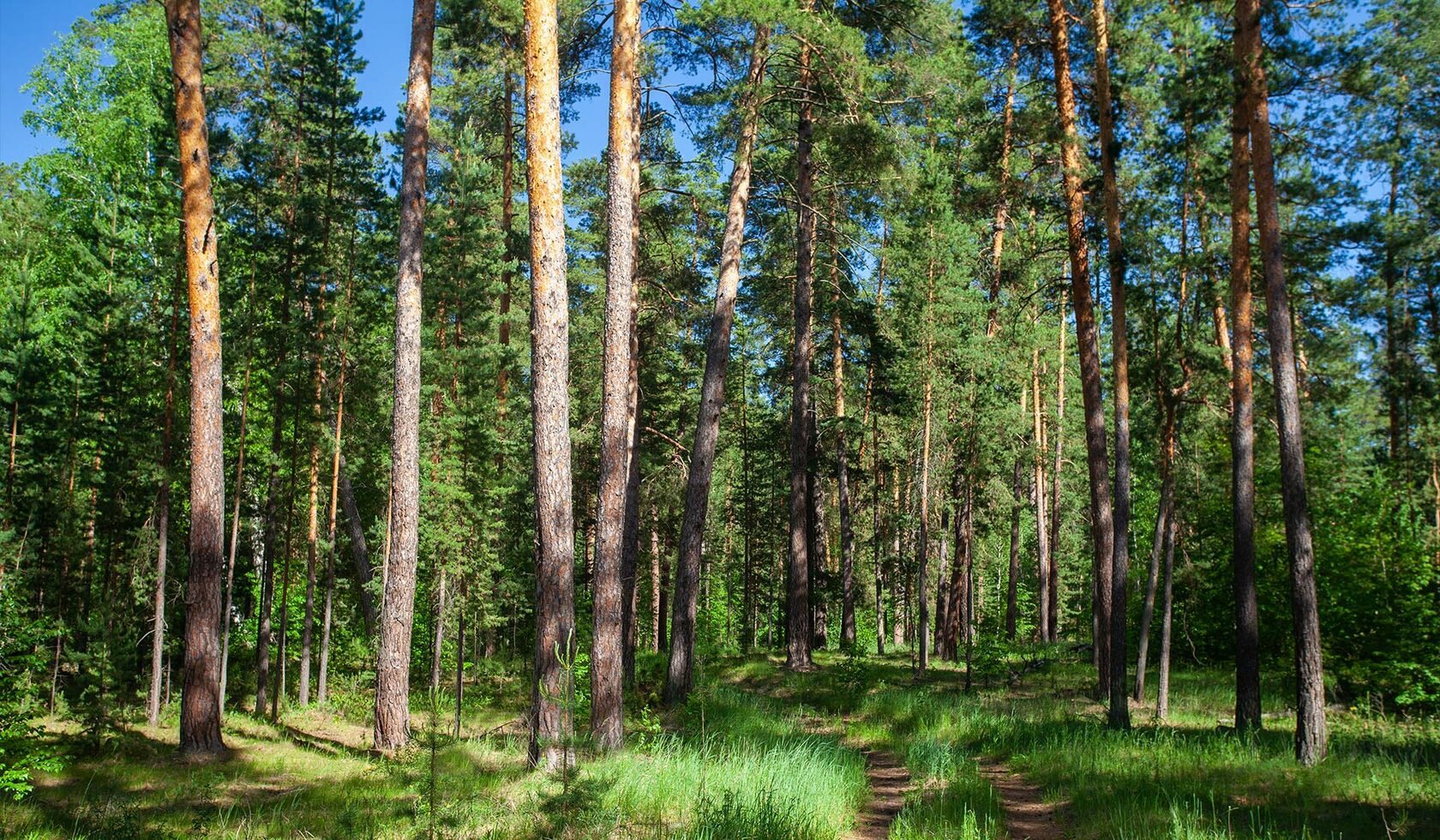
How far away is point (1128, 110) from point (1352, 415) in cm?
2204

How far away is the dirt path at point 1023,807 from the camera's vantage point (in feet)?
21.9

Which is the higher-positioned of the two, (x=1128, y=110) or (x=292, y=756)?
(x=1128, y=110)

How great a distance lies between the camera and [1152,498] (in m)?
29.4

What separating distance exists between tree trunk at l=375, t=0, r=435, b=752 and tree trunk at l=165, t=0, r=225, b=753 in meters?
2.15

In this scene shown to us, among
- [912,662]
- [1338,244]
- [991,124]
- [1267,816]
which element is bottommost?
[912,662]

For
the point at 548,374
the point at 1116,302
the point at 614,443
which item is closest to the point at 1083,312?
the point at 1116,302

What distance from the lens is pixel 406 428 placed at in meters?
11.1

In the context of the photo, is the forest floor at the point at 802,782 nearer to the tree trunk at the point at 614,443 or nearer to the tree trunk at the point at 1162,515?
the tree trunk at the point at 614,443

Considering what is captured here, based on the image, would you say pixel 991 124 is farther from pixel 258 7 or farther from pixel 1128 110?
pixel 258 7

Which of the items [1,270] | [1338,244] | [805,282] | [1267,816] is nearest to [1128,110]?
[1338,244]

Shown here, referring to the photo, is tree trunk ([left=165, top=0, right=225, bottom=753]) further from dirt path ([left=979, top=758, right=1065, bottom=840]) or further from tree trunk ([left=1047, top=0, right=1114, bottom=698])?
tree trunk ([left=1047, top=0, right=1114, bottom=698])

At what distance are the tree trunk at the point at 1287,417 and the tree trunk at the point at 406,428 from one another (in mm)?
11530

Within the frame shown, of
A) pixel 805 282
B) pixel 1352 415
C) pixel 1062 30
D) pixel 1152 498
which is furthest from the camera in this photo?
pixel 1152 498

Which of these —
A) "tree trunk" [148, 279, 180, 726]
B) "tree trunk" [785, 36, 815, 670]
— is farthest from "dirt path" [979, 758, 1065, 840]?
"tree trunk" [148, 279, 180, 726]
